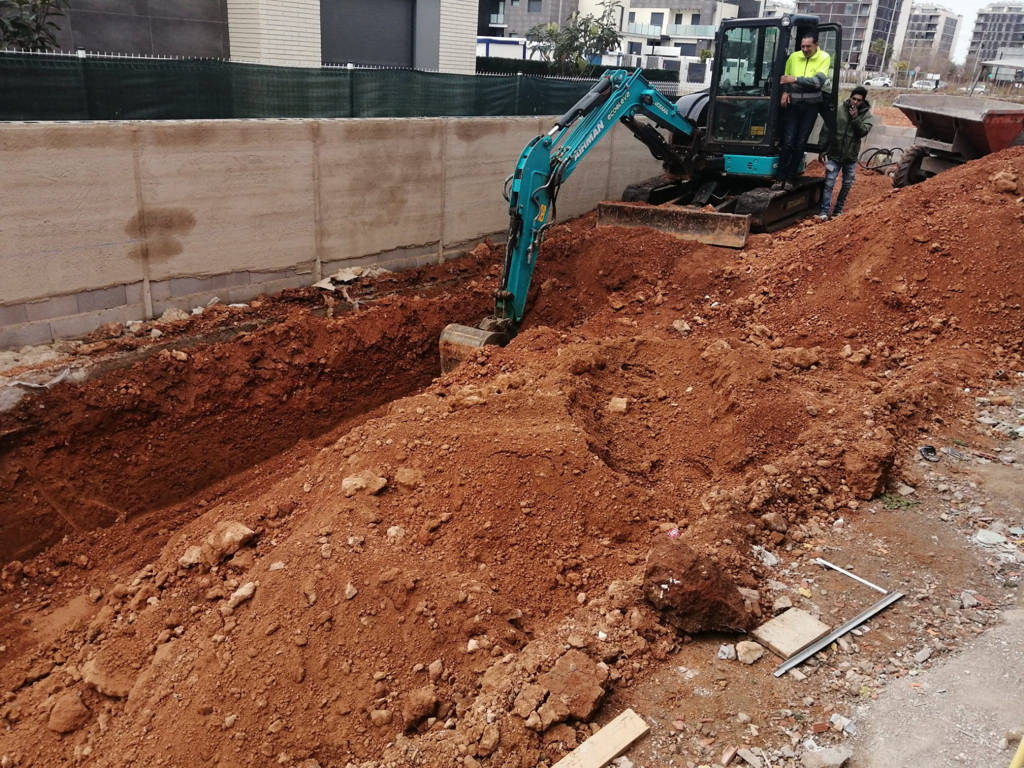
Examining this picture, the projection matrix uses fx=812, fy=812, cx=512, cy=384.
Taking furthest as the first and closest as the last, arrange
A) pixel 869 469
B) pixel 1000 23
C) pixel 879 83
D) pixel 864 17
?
1. pixel 1000 23
2. pixel 864 17
3. pixel 879 83
4. pixel 869 469

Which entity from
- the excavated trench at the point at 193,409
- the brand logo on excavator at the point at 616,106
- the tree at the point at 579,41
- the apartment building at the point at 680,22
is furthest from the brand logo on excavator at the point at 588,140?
the apartment building at the point at 680,22

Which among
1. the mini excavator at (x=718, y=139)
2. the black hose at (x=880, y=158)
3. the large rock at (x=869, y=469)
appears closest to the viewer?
the large rock at (x=869, y=469)

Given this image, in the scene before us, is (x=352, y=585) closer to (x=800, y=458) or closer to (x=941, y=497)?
(x=800, y=458)

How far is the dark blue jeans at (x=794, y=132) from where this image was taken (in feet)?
34.2

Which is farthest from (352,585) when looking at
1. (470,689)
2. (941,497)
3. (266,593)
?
(941,497)

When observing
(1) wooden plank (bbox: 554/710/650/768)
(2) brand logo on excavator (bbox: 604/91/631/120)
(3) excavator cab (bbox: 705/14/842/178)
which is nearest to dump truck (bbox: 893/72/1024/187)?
(3) excavator cab (bbox: 705/14/842/178)

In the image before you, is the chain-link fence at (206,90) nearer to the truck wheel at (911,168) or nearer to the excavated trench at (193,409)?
the excavated trench at (193,409)

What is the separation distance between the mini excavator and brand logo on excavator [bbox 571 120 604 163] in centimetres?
1

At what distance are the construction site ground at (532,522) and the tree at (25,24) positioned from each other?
19.0 ft

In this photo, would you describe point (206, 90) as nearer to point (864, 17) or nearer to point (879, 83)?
point (879, 83)

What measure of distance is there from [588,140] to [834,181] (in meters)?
4.82

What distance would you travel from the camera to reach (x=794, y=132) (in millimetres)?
10680

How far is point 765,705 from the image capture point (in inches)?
146

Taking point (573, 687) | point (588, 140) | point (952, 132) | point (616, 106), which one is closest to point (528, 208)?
point (588, 140)
